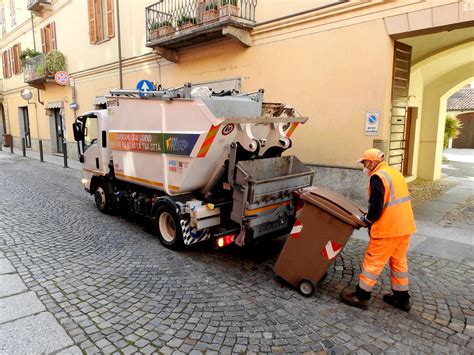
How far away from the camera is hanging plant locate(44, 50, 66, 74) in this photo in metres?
16.2

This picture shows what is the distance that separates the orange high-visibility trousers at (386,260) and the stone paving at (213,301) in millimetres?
294

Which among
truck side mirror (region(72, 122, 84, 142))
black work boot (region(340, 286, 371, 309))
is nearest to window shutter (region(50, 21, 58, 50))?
truck side mirror (region(72, 122, 84, 142))

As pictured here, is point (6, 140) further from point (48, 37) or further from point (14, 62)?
point (48, 37)

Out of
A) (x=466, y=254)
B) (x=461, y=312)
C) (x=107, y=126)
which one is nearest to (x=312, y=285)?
(x=461, y=312)

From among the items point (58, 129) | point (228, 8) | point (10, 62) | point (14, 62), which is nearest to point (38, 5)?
point (58, 129)

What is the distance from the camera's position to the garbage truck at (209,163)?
434 centimetres

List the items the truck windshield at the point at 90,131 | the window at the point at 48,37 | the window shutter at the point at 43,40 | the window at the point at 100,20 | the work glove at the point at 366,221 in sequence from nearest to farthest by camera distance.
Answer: the work glove at the point at 366,221 → the truck windshield at the point at 90,131 → the window at the point at 100,20 → the window at the point at 48,37 → the window shutter at the point at 43,40

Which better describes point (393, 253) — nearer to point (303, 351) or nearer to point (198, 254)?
point (303, 351)

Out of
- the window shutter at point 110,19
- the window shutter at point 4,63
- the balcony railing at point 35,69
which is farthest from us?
the window shutter at point 4,63

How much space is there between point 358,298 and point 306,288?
21.2 inches

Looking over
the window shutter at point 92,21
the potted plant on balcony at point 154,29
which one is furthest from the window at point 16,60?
the potted plant on balcony at point 154,29

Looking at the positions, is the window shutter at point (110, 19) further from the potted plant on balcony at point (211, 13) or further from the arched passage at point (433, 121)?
the arched passage at point (433, 121)

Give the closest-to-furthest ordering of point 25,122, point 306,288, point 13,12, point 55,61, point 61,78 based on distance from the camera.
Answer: point 306,288
point 61,78
point 55,61
point 13,12
point 25,122

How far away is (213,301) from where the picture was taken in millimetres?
3582
